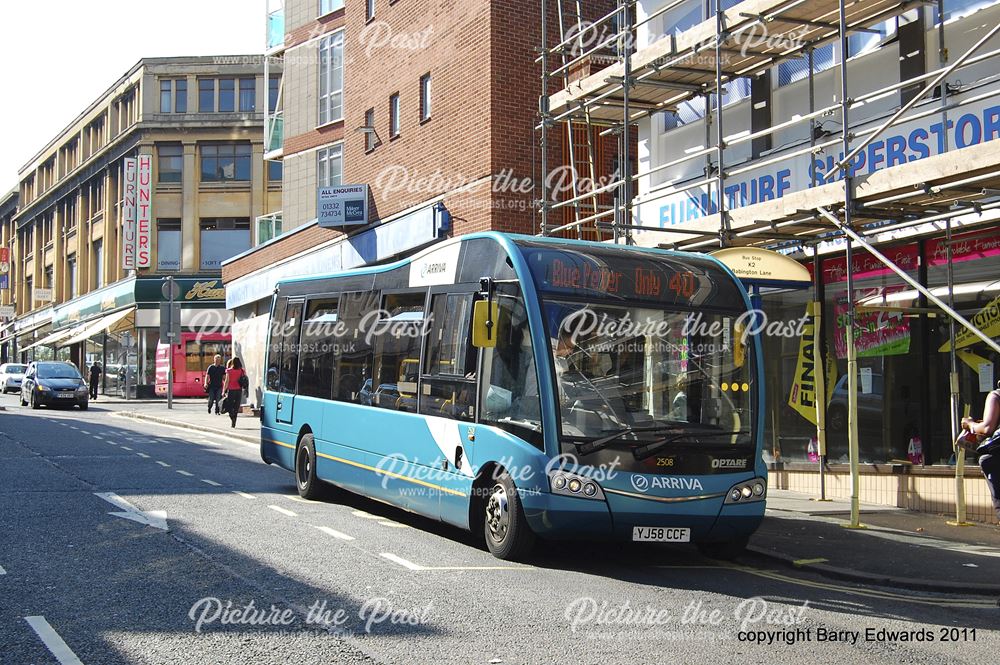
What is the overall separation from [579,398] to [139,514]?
508 centimetres

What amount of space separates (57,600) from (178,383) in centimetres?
4534

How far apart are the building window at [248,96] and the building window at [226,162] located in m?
1.91

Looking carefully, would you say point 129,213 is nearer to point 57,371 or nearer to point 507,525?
point 57,371

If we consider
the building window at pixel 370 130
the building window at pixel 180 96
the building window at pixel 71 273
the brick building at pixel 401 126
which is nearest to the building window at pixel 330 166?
the brick building at pixel 401 126

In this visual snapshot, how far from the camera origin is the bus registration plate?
902cm

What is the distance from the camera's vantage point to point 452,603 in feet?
24.3

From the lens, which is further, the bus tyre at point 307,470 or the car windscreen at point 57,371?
the car windscreen at point 57,371

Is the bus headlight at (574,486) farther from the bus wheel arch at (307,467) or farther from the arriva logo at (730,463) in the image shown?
the bus wheel arch at (307,467)

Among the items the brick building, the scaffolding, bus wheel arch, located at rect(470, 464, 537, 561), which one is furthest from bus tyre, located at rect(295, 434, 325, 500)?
the brick building

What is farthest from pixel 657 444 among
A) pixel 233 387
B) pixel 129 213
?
pixel 129 213

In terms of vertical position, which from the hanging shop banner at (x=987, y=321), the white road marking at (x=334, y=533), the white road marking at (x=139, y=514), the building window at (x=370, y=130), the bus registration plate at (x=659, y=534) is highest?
the building window at (x=370, y=130)

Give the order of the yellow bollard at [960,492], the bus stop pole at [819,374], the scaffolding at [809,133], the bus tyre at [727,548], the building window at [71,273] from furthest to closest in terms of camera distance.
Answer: the building window at [71,273], the bus stop pole at [819,374], the yellow bollard at [960,492], the scaffolding at [809,133], the bus tyre at [727,548]

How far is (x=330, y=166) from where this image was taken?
31.3 meters

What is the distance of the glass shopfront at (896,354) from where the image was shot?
12062 mm
